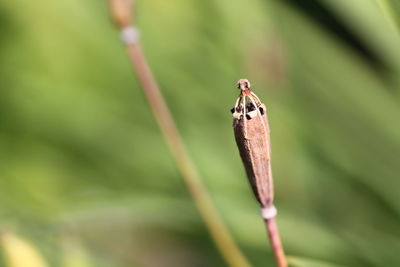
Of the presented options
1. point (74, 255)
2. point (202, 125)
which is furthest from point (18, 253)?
point (202, 125)

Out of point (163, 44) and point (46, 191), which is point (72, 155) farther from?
point (163, 44)

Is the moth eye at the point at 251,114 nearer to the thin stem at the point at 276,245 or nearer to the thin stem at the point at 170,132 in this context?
the thin stem at the point at 276,245

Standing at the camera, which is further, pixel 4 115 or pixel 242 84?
pixel 4 115

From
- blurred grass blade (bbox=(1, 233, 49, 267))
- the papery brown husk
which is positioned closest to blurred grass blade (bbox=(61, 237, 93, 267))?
blurred grass blade (bbox=(1, 233, 49, 267))

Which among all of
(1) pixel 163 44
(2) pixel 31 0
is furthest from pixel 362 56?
(2) pixel 31 0

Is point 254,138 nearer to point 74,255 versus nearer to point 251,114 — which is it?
point 251,114

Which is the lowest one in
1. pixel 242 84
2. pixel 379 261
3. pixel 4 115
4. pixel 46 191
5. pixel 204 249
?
pixel 242 84

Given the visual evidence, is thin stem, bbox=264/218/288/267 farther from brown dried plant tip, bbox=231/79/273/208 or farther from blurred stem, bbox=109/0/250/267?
blurred stem, bbox=109/0/250/267

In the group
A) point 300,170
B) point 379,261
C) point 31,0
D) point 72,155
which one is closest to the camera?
point 379,261
